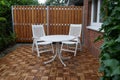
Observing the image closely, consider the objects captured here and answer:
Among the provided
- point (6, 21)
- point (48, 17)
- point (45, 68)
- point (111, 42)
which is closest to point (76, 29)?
point (48, 17)

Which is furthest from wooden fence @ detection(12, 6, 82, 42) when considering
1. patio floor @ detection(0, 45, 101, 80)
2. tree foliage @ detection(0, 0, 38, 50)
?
patio floor @ detection(0, 45, 101, 80)

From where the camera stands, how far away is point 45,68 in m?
4.38

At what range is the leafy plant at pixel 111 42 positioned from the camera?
5.07 feet

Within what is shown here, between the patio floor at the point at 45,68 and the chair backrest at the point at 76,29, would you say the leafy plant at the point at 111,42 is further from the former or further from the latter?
the chair backrest at the point at 76,29

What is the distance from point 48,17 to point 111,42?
6480mm

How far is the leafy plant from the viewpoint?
60.8 inches

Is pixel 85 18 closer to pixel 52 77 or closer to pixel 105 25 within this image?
pixel 52 77

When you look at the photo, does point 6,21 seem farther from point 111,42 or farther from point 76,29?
point 111,42

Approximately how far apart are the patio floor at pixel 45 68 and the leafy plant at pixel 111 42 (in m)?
2.02

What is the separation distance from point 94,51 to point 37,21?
3259 mm

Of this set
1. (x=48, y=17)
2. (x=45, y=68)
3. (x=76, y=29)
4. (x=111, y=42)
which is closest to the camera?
(x=111, y=42)

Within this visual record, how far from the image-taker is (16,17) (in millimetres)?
8008

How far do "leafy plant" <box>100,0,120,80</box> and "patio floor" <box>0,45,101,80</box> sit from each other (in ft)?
6.63

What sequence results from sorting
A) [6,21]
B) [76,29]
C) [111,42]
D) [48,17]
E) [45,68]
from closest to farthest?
1. [111,42]
2. [45,68]
3. [76,29]
4. [6,21]
5. [48,17]
